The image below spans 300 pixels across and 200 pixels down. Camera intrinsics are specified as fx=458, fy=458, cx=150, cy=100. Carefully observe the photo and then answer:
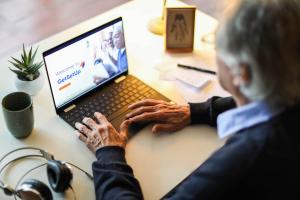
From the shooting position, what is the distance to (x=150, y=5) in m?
1.97

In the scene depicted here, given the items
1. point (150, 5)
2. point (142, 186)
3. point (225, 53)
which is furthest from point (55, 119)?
point (150, 5)

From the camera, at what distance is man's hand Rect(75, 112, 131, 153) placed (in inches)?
52.1

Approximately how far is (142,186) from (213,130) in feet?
1.03

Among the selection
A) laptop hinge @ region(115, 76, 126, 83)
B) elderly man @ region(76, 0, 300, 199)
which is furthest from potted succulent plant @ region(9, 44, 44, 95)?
elderly man @ region(76, 0, 300, 199)

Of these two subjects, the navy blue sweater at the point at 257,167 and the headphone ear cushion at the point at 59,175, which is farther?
the headphone ear cushion at the point at 59,175

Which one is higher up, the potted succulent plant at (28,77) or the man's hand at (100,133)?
the potted succulent plant at (28,77)

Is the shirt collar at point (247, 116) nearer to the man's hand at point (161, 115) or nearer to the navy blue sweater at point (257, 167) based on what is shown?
the navy blue sweater at point (257, 167)

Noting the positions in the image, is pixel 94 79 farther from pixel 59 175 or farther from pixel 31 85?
pixel 59 175

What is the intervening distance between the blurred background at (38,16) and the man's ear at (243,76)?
2.00 m

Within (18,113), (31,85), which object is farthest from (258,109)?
(31,85)

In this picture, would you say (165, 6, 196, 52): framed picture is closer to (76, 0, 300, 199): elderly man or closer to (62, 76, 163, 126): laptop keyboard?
(62, 76, 163, 126): laptop keyboard

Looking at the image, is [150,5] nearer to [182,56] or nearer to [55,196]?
[182,56]

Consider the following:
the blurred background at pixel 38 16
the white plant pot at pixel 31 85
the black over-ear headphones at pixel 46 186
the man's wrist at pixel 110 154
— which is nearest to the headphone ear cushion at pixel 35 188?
the black over-ear headphones at pixel 46 186

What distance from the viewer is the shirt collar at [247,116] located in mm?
1002
